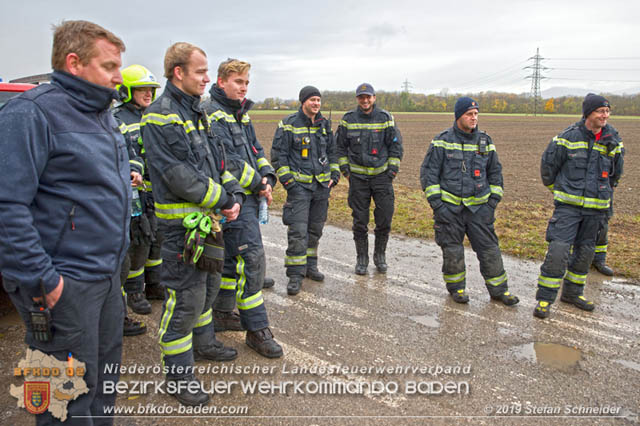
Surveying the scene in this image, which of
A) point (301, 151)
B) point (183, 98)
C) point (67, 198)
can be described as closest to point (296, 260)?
point (301, 151)

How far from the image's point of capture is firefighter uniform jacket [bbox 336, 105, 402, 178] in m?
6.41

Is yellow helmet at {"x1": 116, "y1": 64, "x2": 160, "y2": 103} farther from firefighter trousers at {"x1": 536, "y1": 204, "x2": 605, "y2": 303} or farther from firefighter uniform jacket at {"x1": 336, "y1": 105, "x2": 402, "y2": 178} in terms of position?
firefighter trousers at {"x1": 536, "y1": 204, "x2": 605, "y2": 303}

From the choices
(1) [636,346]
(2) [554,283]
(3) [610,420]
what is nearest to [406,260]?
(2) [554,283]

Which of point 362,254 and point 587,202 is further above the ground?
point 587,202

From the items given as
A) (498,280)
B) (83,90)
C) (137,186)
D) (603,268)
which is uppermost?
(83,90)

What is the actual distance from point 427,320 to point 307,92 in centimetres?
308

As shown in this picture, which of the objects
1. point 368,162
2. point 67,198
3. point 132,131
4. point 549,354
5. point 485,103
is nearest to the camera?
point 67,198

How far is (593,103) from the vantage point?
5129mm

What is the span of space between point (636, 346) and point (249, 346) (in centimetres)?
359

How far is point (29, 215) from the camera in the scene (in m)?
2.16

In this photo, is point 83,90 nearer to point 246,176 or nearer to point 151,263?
point 246,176

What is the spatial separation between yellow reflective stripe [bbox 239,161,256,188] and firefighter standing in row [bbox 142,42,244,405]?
21.8 inches

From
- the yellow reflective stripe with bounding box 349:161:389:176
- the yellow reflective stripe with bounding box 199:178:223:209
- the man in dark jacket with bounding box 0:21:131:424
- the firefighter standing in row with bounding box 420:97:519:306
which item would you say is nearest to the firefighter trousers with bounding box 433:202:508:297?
the firefighter standing in row with bounding box 420:97:519:306

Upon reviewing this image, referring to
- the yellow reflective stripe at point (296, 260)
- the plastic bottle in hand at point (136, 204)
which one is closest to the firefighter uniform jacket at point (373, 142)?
the yellow reflective stripe at point (296, 260)
